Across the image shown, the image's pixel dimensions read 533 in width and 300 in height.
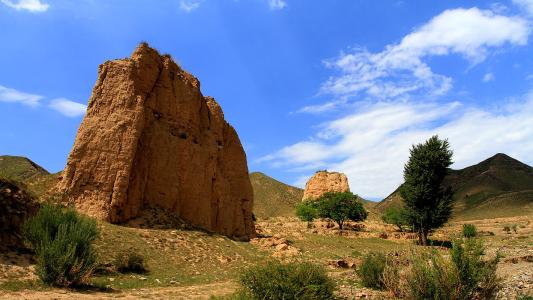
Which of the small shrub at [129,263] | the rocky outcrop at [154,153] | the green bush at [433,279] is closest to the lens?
the green bush at [433,279]

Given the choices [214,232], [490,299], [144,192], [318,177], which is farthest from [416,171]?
[318,177]

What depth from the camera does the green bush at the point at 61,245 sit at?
45.2ft

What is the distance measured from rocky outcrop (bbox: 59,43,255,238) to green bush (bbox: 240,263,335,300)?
1456 cm

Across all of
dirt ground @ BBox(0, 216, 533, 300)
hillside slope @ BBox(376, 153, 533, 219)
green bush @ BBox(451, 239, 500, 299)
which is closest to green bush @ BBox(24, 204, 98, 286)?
dirt ground @ BBox(0, 216, 533, 300)

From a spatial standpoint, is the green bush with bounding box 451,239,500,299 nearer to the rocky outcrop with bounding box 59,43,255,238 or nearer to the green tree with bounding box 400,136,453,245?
the rocky outcrop with bounding box 59,43,255,238

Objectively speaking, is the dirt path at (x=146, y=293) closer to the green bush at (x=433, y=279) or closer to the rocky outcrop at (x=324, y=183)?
the green bush at (x=433, y=279)

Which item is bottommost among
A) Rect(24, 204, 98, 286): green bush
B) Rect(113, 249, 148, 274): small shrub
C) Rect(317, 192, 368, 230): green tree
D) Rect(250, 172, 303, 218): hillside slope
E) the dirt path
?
the dirt path

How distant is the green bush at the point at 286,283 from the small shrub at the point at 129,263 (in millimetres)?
9068

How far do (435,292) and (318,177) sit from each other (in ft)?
260

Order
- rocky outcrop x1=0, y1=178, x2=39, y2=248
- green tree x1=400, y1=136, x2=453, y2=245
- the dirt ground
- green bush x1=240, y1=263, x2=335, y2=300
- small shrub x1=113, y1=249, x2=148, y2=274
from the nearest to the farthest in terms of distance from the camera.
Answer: green bush x1=240, y1=263, x2=335, y2=300 → the dirt ground → rocky outcrop x1=0, y1=178, x2=39, y2=248 → small shrub x1=113, y1=249, x2=148, y2=274 → green tree x1=400, y1=136, x2=453, y2=245

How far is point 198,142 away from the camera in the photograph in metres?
29.1

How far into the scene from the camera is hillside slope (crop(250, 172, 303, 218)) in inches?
3718

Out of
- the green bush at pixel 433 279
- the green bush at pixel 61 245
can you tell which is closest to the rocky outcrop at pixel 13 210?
the green bush at pixel 61 245

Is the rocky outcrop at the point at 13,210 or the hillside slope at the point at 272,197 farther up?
the hillside slope at the point at 272,197
